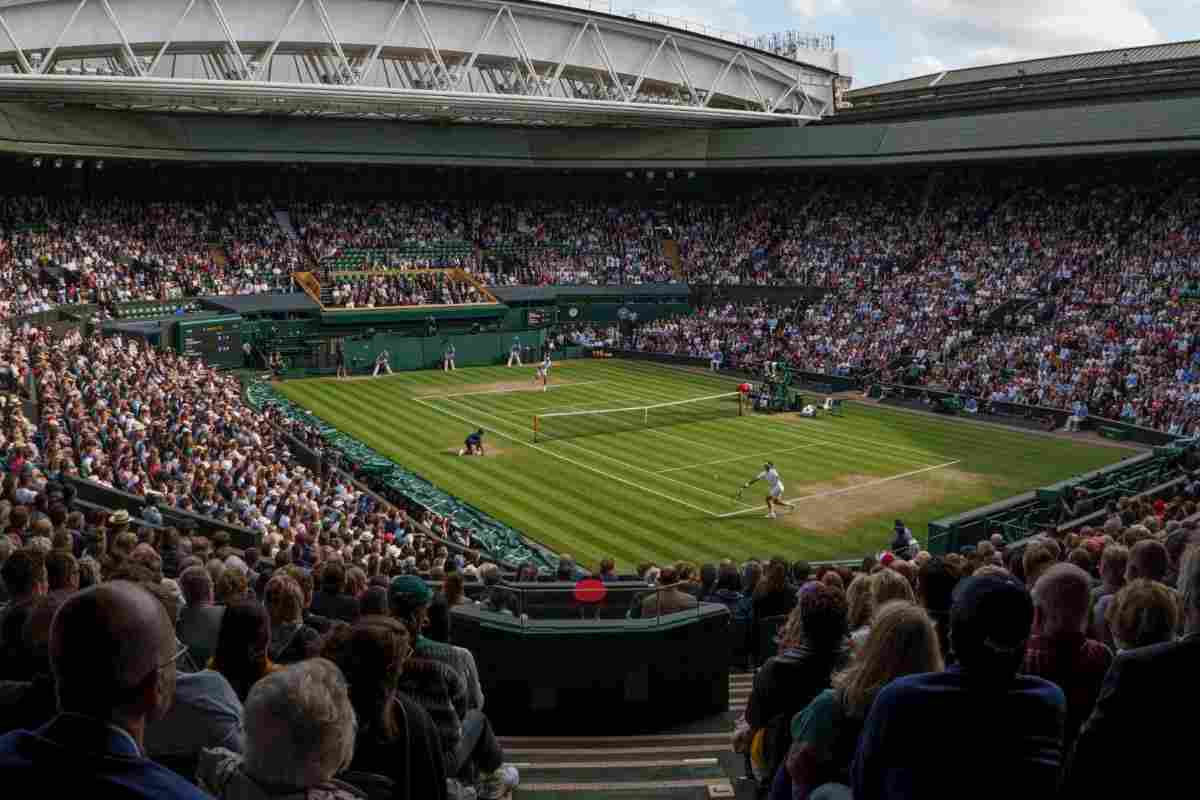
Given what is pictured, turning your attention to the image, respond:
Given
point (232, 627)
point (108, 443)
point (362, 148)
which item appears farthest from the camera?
point (362, 148)

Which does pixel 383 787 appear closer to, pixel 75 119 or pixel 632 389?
pixel 632 389

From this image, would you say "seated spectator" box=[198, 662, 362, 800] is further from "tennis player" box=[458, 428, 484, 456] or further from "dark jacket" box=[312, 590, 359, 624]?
"tennis player" box=[458, 428, 484, 456]

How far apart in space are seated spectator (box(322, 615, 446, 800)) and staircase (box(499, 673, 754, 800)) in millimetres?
3958

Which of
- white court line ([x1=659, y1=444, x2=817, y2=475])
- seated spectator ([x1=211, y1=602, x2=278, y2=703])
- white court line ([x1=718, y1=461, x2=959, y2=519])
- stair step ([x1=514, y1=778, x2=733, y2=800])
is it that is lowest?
white court line ([x1=718, y1=461, x2=959, y2=519])

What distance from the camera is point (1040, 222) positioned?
169 feet

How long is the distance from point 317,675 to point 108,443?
22289 mm

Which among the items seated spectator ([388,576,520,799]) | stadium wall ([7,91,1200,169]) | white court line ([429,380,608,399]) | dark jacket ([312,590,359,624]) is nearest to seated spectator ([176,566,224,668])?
seated spectator ([388,576,520,799])

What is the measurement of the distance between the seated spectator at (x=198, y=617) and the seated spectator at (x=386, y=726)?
9.88 feet

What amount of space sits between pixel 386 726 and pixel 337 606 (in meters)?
A: 5.20

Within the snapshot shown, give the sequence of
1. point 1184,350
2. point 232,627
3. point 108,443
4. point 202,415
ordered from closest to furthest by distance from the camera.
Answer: point 232,627 → point 108,443 → point 202,415 → point 1184,350

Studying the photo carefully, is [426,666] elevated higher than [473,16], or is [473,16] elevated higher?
[473,16]

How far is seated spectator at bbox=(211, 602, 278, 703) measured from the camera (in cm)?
512

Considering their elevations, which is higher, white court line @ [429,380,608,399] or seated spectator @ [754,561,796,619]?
seated spectator @ [754,561,796,619]

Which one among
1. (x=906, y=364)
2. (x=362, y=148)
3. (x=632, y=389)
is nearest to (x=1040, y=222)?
(x=906, y=364)
